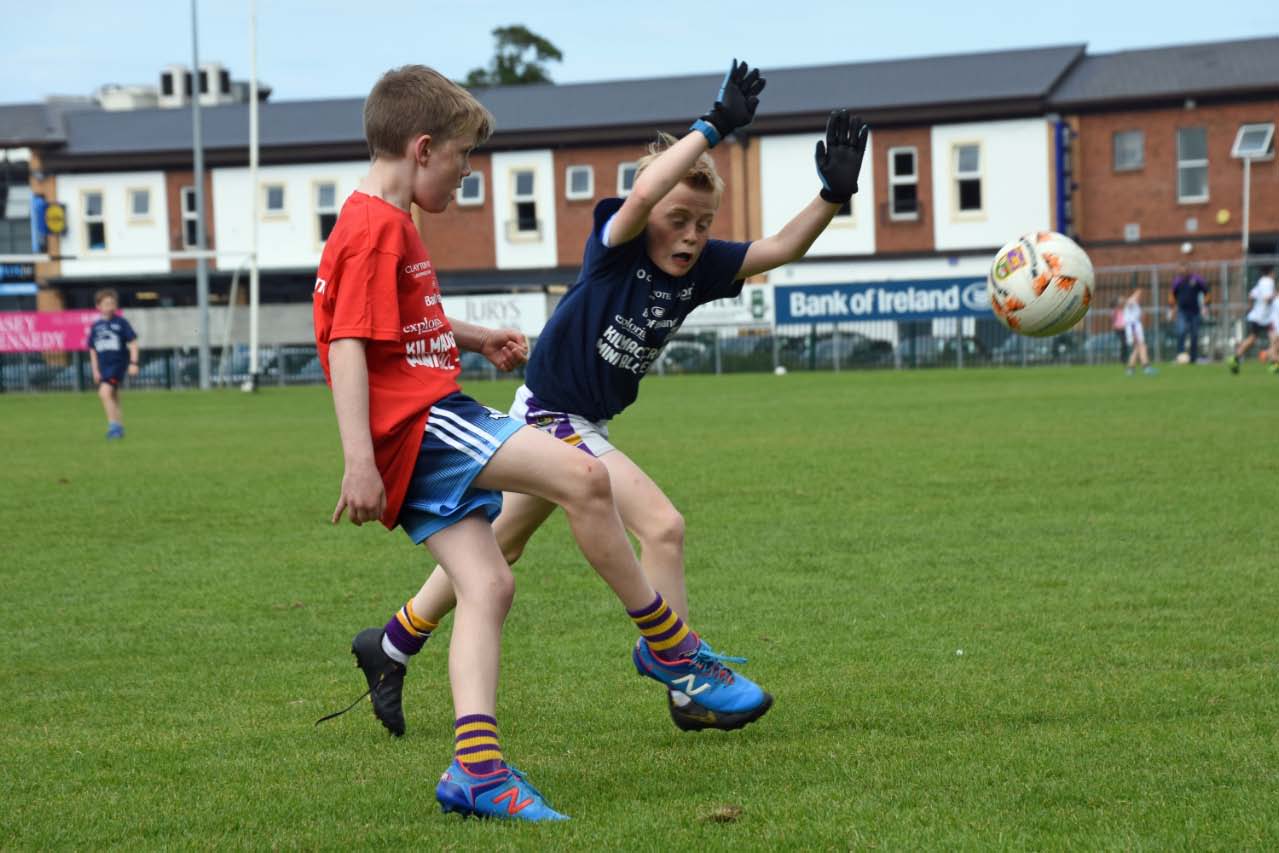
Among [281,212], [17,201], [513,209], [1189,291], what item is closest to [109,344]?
[1189,291]

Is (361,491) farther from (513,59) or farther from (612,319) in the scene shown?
(513,59)

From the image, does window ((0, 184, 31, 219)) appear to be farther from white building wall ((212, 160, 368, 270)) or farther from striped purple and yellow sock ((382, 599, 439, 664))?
striped purple and yellow sock ((382, 599, 439, 664))

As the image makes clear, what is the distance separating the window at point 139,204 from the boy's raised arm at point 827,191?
4875 cm

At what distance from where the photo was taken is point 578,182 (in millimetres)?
48188

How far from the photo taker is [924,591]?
23.6 feet

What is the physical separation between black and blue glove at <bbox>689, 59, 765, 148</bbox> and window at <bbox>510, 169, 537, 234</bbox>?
44.3 metres

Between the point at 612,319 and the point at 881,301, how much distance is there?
31651 mm

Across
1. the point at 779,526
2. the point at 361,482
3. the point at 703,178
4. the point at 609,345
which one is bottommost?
the point at 779,526

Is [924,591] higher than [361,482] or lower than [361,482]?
lower

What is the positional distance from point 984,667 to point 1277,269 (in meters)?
35.5

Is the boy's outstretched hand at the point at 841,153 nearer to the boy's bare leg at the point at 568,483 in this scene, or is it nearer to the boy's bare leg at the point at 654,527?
the boy's bare leg at the point at 654,527

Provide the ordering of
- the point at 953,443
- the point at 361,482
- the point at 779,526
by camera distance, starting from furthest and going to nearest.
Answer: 1. the point at 953,443
2. the point at 779,526
3. the point at 361,482

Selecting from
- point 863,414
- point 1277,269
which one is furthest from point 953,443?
point 1277,269

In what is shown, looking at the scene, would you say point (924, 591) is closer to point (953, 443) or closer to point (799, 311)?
point (953, 443)
